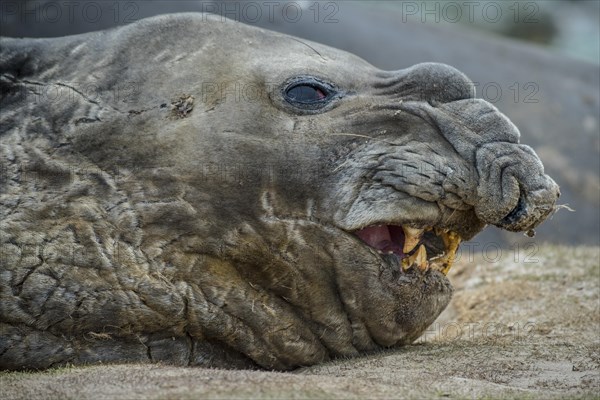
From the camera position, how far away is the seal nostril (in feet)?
18.9

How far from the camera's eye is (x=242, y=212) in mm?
5852

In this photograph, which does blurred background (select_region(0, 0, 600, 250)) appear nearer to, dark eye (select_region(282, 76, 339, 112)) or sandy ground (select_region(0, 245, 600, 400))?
sandy ground (select_region(0, 245, 600, 400))

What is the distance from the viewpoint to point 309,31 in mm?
11055

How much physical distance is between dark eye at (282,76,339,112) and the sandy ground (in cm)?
136

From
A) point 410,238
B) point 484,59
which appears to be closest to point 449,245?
point 410,238

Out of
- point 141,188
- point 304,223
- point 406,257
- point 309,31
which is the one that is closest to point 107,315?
point 141,188

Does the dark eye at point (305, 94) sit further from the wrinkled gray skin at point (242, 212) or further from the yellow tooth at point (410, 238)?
the yellow tooth at point (410, 238)

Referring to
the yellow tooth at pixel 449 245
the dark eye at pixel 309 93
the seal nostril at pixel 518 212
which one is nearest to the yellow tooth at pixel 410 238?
the yellow tooth at pixel 449 245

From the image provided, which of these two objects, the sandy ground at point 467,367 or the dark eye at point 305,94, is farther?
the dark eye at point 305,94

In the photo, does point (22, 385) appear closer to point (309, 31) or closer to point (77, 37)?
point (77, 37)

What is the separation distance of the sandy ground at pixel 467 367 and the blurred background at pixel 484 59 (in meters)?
2.37

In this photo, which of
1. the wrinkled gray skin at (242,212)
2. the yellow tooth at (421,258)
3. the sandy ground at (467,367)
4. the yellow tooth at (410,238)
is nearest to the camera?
the sandy ground at (467,367)

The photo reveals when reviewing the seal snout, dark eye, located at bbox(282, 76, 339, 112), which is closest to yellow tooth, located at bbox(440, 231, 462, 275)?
the seal snout

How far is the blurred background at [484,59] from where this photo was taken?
9.82 meters
